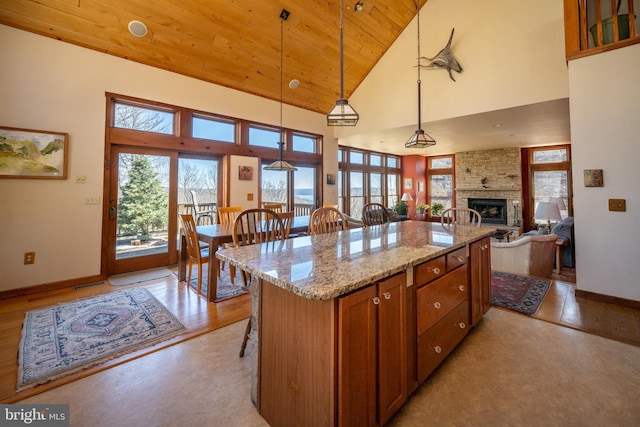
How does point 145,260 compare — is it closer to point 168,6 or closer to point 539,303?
point 168,6

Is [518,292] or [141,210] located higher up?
[141,210]

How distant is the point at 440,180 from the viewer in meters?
9.75

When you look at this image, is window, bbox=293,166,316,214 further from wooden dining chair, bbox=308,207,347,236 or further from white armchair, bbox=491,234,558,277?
white armchair, bbox=491,234,558,277

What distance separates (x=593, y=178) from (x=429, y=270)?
2844 mm

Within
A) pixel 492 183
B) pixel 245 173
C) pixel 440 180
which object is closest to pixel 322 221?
pixel 245 173

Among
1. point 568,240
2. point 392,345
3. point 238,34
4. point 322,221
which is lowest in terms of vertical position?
point 392,345

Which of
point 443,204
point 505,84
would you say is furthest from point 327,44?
point 443,204

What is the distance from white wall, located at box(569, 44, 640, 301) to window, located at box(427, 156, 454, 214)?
21.6 feet

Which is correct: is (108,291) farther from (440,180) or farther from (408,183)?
(440,180)

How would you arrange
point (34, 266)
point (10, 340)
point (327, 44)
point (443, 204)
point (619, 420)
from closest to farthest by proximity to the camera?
point (619, 420), point (10, 340), point (34, 266), point (327, 44), point (443, 204)

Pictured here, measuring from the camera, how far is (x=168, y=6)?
3.44 m

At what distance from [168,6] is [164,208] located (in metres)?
2.81

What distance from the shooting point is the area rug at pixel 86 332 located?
1.85 m

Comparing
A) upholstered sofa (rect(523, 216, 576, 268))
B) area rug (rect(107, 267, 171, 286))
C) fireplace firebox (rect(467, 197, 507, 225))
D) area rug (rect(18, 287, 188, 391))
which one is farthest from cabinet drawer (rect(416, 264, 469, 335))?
fireplace firebox (rect(467, 197, 507, 225))
